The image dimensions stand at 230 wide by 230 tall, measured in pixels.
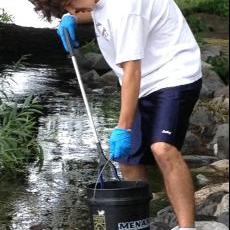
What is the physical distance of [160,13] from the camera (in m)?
3.76

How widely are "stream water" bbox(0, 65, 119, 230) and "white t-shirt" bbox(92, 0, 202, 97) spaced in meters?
1.67

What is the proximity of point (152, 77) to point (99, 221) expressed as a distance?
0.76 meters

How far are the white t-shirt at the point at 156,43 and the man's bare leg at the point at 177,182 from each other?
33 cm

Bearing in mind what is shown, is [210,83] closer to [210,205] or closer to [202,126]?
[202,126]

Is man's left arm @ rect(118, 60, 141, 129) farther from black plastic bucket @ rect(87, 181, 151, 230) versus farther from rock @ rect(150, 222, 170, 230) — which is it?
rock @ rect(150, 222, 170, 230)

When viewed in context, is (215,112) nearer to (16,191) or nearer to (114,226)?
(16,191)

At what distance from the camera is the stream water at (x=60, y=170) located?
537 cm

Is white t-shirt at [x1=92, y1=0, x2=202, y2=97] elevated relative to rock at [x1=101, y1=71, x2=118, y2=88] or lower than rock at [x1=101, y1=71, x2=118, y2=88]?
elevated

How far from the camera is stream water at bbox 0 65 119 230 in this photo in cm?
537

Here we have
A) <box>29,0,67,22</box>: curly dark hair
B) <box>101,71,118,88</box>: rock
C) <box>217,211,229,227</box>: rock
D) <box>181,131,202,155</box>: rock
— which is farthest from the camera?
<box>101,71,118,88</box>: rock

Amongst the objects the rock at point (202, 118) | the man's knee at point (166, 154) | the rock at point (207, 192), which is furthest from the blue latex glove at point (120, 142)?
the rock at point (202, 118)

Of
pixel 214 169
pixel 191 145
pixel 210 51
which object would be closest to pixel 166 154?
pixel 214 169

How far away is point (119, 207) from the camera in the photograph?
11.6 ft

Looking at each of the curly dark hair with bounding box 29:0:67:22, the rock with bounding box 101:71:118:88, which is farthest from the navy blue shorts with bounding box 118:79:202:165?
the rock with bounding box 101:71:118:88
